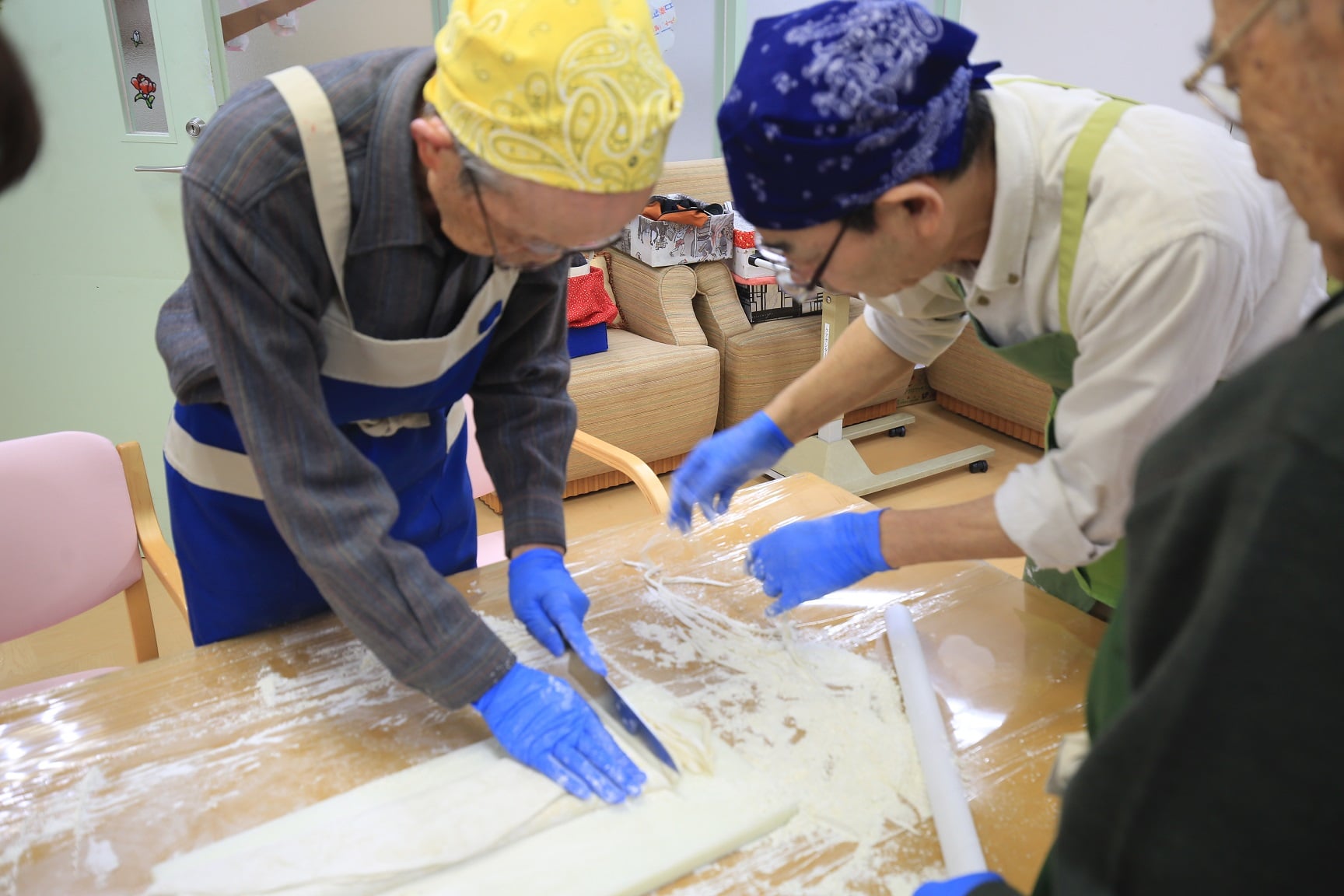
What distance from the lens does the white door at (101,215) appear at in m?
2.52

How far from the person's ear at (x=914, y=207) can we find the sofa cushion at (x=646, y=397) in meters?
2.23

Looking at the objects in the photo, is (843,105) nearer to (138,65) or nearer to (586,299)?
(138,65)

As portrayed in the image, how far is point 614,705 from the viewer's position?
1223mm

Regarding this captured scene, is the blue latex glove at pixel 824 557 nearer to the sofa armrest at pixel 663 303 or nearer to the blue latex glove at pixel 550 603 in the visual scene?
the blue latex glove at pixel 550 603

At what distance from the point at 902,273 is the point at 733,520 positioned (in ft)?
2.09

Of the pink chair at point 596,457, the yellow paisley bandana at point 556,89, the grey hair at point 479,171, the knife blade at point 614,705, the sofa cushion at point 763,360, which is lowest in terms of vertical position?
the sofa cushion at point 763,360

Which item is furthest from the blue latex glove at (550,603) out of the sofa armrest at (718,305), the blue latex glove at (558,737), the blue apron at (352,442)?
the sofa armrest at (718,305)

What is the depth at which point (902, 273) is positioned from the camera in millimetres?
1179

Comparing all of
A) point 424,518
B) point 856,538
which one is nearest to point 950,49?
point 856,538

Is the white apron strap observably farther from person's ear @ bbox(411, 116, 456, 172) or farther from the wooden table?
the wooden table

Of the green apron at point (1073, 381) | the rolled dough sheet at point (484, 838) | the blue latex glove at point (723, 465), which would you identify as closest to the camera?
the green apron at point (1073, 381)

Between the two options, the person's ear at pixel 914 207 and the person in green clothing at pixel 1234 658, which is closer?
the person in green clothing at pixel 1234 658

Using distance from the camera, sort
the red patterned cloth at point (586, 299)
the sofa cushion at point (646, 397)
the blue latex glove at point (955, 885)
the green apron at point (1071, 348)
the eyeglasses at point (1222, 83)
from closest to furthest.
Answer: the eyeglasses at point (1222, 83), the blue latex glove at point (955, 885), the green apron at point (1071, 348), the sofa cushion at point (646, 397), the red patterned cloth at point (586, 299)

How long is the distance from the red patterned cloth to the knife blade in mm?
2303
